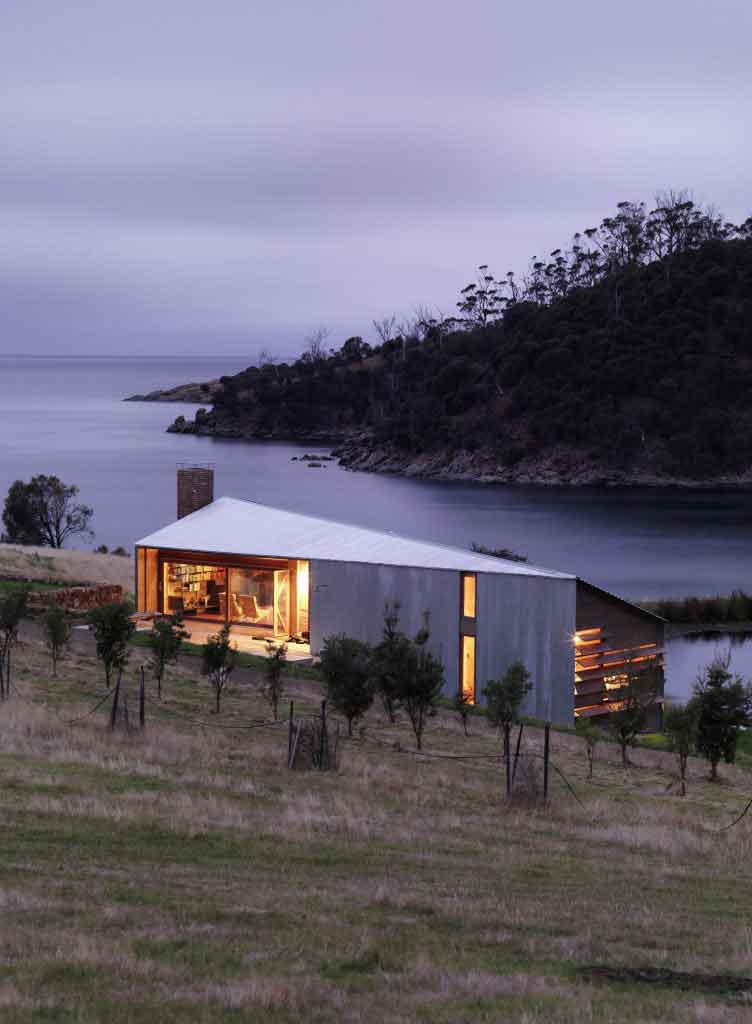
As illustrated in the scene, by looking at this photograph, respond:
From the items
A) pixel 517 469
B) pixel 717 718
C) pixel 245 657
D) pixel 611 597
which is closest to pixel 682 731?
pixel 717 718

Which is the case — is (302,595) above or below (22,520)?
below

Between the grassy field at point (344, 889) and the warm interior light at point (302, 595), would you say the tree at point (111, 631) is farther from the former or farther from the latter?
the warm interior light at point (302, 595)

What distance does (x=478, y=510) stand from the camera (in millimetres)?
77625

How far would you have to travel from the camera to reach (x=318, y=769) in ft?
45.7

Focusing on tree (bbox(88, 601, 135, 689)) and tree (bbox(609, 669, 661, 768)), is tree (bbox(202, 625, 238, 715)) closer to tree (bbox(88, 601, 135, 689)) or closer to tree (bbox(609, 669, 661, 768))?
tree (bbox(88, 601, 135, 689))

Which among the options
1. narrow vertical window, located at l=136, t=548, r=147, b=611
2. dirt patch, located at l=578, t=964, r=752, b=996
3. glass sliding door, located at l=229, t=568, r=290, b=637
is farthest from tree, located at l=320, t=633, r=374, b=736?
dirt patch, located at l=578, t=964, r=752, b=996

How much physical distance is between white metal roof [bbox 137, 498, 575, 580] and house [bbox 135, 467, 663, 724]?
0.04 m

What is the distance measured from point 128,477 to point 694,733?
266ft

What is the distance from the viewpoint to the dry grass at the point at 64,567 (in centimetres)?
3171

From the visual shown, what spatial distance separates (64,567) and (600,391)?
68755 mm

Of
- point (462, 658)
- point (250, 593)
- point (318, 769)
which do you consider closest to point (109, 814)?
point (318, 769)

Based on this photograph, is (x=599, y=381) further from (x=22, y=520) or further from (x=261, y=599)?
(x=261, y=599)

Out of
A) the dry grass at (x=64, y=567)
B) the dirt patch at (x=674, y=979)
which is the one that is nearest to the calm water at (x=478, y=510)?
the dry grass at (x=64, y=567)

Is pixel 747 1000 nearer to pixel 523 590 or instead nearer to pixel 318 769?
pixel 318 769
